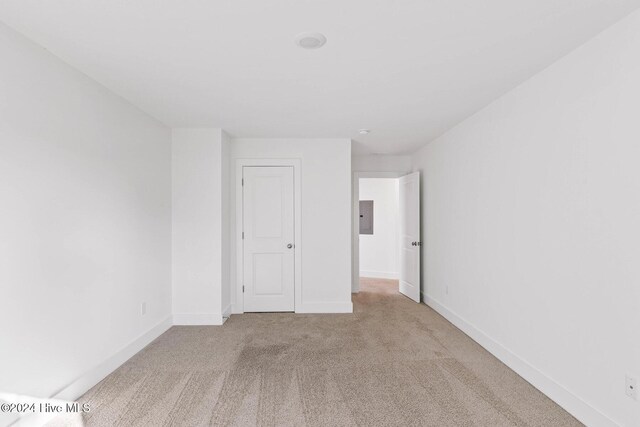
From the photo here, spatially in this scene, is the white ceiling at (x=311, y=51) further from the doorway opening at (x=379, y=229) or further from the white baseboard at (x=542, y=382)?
the doorway opening at (x=379, y=229)

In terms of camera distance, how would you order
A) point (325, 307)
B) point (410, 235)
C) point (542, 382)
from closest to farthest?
1. point (542, 382)
2. point (325, 307)
3. point (410, 235)

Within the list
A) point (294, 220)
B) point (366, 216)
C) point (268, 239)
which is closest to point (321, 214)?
point (294, 220)

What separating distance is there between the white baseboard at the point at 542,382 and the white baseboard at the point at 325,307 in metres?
1.44

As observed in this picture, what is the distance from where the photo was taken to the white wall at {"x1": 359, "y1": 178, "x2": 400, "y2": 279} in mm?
7285

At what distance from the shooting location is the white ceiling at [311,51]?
1722 millimetres

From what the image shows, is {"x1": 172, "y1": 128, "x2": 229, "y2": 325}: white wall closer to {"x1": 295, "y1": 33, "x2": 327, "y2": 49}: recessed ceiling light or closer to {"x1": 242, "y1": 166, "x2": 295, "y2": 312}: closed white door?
{"x1": 242, "y1": 166, "x2": 295, "y2": 312}: closed white door

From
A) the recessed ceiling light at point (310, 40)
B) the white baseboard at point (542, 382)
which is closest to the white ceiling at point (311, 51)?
the recessed ceiling light at point (310, 40)

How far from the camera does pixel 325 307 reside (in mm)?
4555

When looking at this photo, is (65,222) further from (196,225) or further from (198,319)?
(198,319)

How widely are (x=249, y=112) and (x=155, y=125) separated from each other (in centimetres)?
109

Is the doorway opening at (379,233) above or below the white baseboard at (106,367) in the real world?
above

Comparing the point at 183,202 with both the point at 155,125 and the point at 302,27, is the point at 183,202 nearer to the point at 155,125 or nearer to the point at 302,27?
the point at 155,125

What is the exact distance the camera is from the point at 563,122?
90.1 inches

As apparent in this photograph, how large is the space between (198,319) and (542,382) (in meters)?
3.45
